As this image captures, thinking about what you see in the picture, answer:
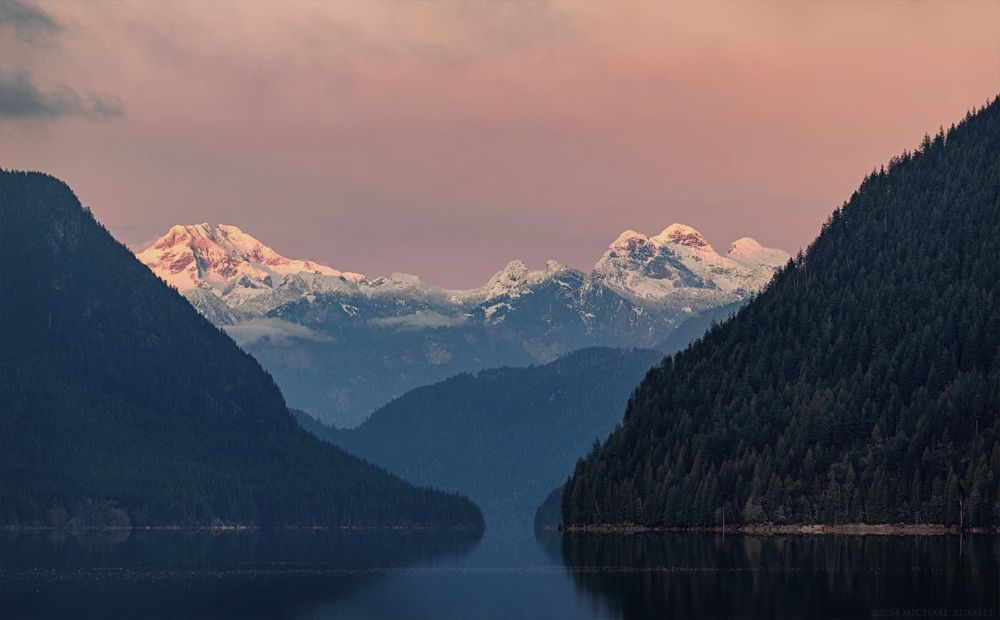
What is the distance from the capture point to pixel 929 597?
175m

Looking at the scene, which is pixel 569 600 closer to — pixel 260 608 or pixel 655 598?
pixel 655 598

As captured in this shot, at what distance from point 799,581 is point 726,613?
30.6 meters

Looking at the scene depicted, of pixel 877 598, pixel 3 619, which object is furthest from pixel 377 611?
pixel 877 598

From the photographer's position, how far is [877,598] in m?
178

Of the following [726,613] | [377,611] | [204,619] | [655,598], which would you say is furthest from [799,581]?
[204,619]

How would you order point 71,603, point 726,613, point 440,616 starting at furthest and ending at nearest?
1. point 71,603
2. point 440,616
3. point 726,613

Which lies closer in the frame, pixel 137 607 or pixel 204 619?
pixel 204 619

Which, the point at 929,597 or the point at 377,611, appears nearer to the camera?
the point at 929,597

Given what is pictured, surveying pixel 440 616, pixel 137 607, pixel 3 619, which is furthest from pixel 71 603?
pixel 440 616

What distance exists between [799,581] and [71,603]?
73.9 m

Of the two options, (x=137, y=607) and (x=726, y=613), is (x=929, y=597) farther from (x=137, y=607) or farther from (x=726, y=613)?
(x=137, y=607)

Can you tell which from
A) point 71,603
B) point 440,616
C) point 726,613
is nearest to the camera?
point 726,613

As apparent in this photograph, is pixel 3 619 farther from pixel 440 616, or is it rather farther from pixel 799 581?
pixel 799 581

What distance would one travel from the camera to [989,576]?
18975 centimetres
